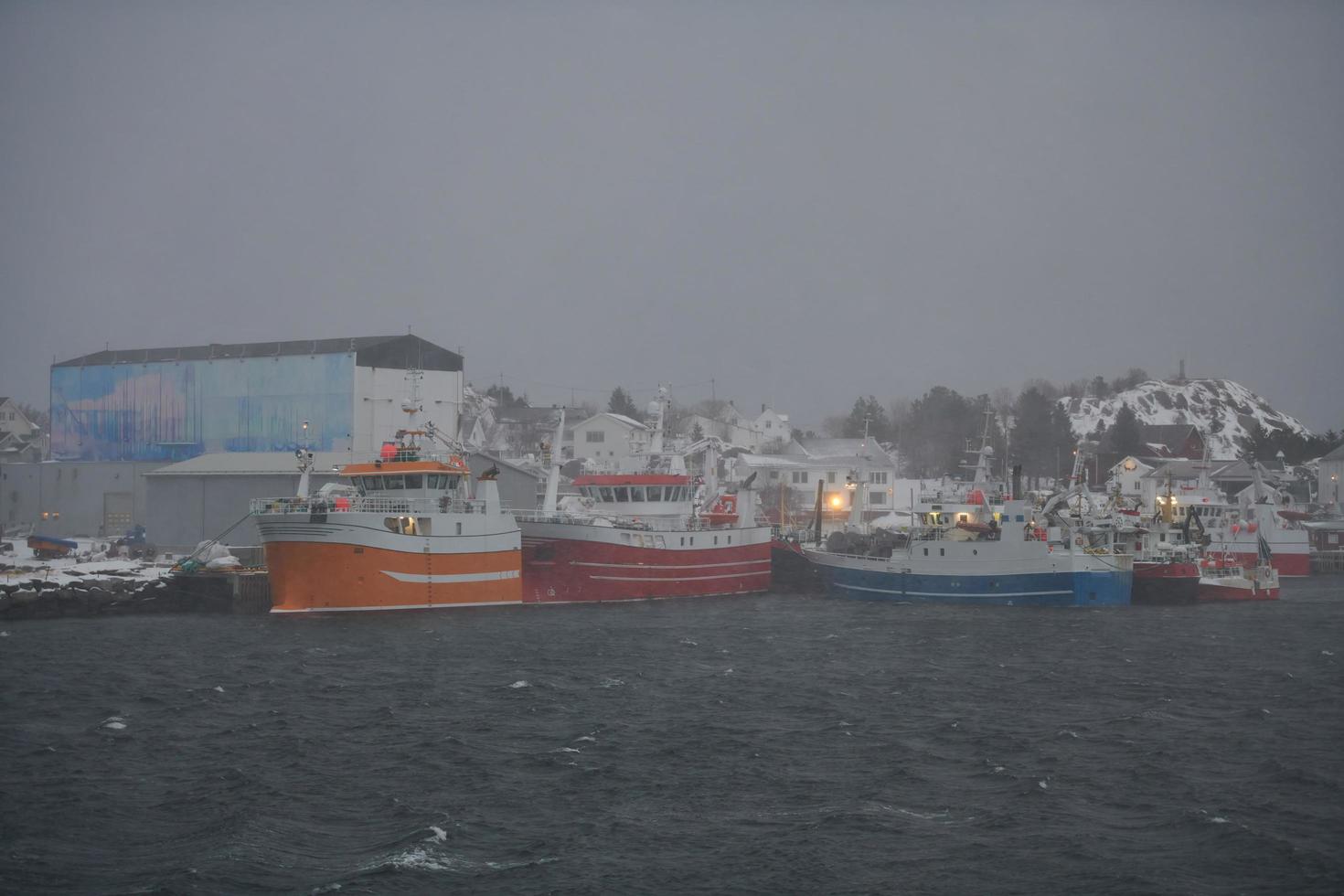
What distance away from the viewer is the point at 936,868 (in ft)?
53.7

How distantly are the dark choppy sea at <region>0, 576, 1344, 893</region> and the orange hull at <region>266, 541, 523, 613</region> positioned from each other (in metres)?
2.18

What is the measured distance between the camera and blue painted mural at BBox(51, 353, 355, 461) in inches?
2539

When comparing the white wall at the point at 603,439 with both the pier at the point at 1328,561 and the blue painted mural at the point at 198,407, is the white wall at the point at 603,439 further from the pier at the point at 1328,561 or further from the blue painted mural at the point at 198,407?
the pier at the point at 1328,561

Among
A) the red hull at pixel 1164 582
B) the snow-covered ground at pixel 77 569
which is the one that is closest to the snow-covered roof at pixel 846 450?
the red hull at pixel 1164 582

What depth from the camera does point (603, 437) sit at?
97125mm

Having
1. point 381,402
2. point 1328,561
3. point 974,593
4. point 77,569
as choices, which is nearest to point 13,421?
point 381,402

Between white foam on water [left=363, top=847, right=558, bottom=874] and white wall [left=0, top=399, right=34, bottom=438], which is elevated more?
white wall [left=0, top=399, right=34, bottom=438]

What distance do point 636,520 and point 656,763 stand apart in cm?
3030

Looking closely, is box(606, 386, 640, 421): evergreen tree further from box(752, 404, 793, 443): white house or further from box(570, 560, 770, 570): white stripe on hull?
box(570, 560, 770, 570): white stripe on hull

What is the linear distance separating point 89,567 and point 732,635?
2641 cm

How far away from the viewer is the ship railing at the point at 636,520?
48.6 m

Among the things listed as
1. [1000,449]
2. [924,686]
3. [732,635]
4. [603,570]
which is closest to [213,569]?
[603,570]

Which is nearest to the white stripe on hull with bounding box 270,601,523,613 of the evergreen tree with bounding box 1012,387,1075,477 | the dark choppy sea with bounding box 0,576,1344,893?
the dark choppy sea with bounding box 0,576,1344,893

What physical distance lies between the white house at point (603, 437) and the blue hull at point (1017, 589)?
45.5m
